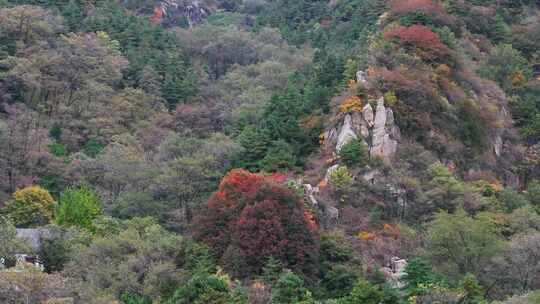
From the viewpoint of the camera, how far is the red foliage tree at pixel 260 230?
1451 inches

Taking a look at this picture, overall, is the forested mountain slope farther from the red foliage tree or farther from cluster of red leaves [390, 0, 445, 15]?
cluster of red leaves [390, 0, 445, 15]

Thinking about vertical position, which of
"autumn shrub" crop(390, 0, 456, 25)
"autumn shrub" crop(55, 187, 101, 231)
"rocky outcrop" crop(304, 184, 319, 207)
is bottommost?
"autumn shrub" crop(55, 187, 101, 231)

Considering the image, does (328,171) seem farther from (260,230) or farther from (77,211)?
(77,211)

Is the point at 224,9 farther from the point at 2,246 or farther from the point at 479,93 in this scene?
the point at 2,246

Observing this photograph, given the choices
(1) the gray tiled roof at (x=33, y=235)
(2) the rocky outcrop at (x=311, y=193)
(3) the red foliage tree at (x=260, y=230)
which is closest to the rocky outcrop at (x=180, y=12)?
(1) the gray tiled roof at (x=33, y=235)

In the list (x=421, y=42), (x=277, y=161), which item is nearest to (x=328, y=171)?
(x=277, y=161)

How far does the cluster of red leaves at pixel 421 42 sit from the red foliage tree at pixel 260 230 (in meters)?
14.8

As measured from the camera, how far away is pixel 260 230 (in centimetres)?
3691

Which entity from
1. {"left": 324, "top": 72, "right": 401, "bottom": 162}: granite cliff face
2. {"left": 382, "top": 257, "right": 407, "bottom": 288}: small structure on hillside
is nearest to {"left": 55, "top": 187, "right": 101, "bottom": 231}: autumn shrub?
{"left": 324, "top": 72, "right": 401, "bottom": 162}: granite cliff face

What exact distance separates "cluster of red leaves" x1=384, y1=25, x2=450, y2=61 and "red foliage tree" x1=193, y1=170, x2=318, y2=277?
48.6 feet

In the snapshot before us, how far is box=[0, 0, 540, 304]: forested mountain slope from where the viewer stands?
122 feet

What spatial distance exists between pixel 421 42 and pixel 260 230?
58.8 feet

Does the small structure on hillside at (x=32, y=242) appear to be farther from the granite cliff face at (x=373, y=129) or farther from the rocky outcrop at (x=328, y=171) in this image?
the granite cliff face at (x=373, y=129)

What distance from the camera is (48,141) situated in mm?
55000
